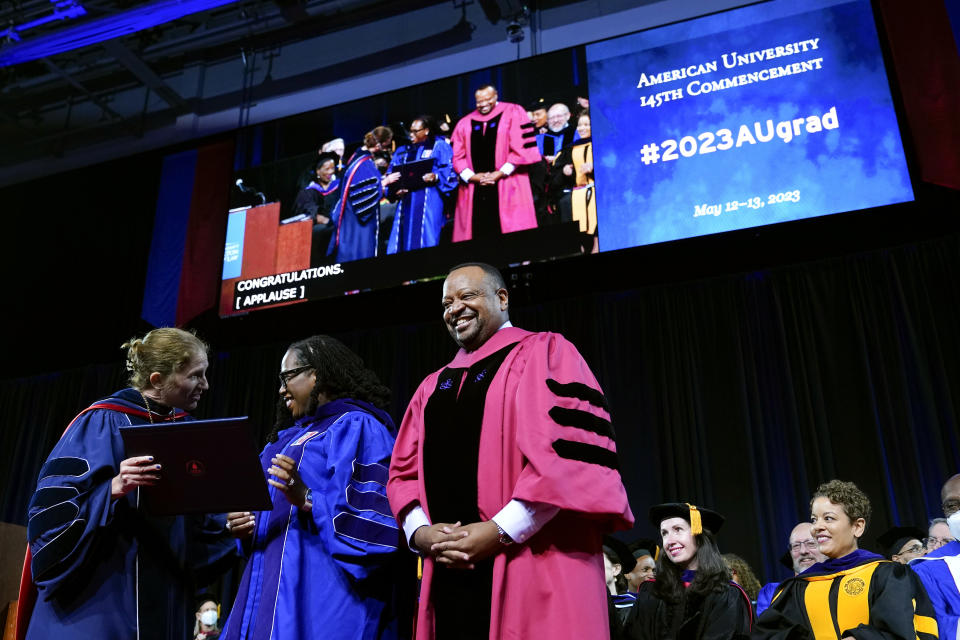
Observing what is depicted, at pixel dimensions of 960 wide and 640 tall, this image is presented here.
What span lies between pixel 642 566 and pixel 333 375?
12.3 feet

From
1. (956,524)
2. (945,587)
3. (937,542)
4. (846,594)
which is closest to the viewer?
(846,594)

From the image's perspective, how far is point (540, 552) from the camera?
7.12 ft

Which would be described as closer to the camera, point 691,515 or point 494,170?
point 691,515

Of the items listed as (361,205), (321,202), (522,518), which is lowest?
(522,518)

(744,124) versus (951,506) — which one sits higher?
(744,124)

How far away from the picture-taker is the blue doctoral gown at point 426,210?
6.64 metres

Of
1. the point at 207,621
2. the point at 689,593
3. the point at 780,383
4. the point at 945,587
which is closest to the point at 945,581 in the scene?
the point at 945,587

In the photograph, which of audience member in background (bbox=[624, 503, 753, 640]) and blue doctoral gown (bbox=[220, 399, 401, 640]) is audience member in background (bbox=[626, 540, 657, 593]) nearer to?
audience member in background (bbox=[624, 503, 753, 640])

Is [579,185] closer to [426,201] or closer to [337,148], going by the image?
[426,201]

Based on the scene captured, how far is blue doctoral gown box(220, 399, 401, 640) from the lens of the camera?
2562 mm

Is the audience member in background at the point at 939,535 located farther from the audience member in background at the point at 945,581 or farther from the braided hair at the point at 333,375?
the braided hair at the point at 333,375

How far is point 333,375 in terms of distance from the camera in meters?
3.03

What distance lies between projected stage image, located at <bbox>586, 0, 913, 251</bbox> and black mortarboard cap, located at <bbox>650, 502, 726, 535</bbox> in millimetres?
2144

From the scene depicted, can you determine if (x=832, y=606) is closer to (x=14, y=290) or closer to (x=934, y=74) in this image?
(x=934, y=74)
